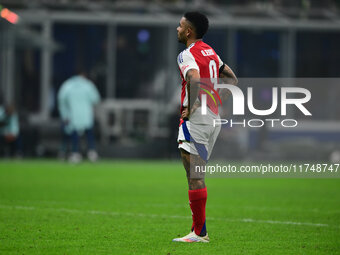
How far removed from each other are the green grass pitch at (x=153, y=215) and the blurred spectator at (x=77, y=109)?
13.4 feet

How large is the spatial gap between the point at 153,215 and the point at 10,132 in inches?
558

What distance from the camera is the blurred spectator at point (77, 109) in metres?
20.5

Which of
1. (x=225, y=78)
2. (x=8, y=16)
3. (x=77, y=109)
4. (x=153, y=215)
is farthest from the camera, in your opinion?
(x=8, y=16)

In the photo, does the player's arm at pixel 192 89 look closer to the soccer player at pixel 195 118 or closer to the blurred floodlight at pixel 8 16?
the soccer player at pixel 195 118

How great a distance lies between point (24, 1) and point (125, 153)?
7.70m

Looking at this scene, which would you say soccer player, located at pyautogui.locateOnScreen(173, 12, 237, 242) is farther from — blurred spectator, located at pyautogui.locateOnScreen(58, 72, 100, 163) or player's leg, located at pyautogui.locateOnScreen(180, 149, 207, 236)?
blurred spectator, located at pyautogui.locateOnScreen(58, 72, 100, 163)

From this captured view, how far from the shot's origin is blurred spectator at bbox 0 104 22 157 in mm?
22703

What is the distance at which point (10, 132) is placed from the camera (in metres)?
22.7

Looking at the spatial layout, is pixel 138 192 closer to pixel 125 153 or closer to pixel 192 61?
pixel 192 61

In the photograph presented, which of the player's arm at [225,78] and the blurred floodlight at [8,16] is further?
the blurred floodlight at [8,16]

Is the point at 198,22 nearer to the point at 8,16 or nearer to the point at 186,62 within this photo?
the point at 186,62

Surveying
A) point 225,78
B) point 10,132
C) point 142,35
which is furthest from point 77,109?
point 225,78

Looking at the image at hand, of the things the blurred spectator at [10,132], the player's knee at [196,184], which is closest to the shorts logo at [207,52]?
the player's knee at [196,184]

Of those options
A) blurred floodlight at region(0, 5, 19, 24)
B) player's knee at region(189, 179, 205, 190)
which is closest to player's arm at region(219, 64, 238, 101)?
player's knee at region(189, 179, 205, 190)
